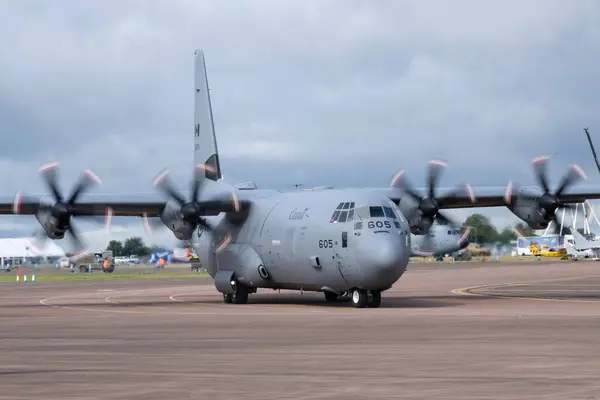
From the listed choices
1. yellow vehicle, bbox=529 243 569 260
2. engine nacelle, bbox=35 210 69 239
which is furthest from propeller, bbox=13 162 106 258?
yellow vehicle, bbox=529 243 569 260

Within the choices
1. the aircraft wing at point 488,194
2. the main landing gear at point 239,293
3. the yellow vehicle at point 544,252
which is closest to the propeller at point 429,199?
the aircraft wing at point 488,194

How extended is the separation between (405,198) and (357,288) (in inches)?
249

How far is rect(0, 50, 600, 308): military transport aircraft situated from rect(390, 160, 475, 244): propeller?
0.04 m

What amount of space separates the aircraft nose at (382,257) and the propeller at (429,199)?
5.61 m

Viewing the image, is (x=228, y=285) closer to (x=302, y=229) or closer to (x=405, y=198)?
(x=302, y=229)

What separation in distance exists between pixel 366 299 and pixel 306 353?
16.3 meters

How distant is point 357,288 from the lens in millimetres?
33469

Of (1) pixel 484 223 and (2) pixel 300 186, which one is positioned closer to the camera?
(2) pixel 300 186

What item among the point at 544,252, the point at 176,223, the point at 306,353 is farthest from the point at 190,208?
the point at 544,252

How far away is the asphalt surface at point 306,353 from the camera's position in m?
12.6

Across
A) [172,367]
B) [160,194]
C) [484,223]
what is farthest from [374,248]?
[484,223]

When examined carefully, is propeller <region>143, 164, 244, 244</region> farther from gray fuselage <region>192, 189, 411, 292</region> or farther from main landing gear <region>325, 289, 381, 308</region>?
main landing gear <region>325, 289, 381, 308</region>

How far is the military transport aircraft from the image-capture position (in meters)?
32.4

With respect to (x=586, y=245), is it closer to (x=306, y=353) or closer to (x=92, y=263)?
(x=92, y=263)
